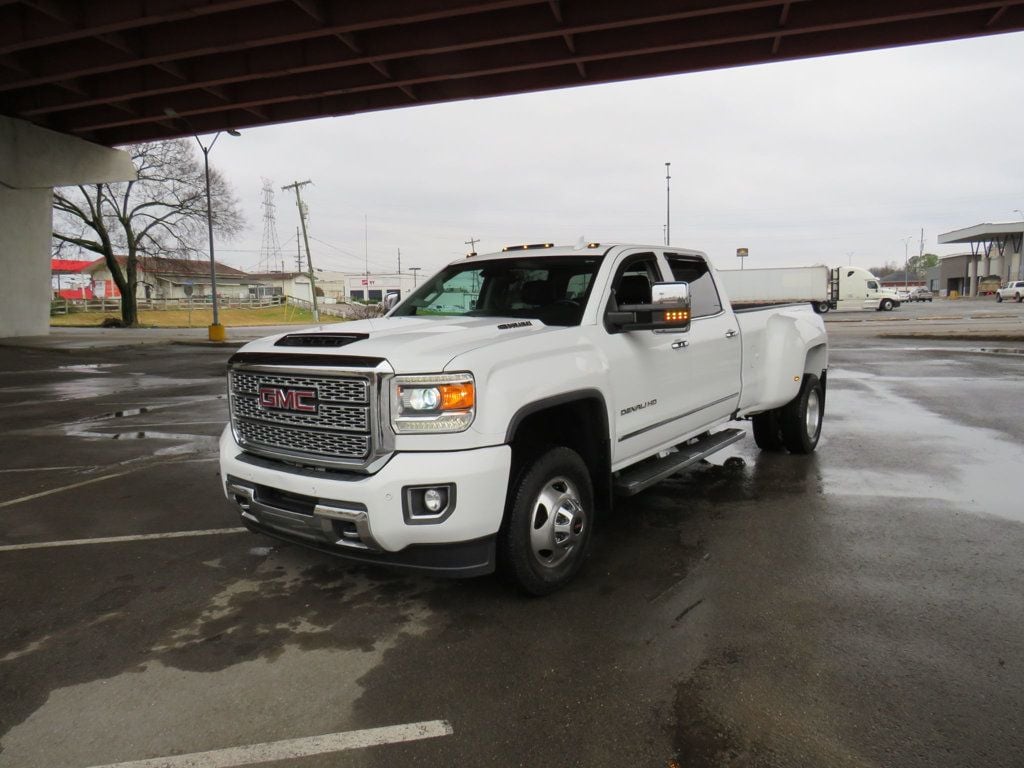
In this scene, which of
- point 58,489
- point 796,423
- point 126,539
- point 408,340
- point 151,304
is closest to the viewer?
point 408,340

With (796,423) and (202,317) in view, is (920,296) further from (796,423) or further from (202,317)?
(796,423)

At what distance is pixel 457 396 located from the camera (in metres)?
3.24

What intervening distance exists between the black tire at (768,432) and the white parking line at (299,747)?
5265 millimetres

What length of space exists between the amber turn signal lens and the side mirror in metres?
1.35

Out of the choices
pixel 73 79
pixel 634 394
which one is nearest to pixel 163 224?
pixel 73 79

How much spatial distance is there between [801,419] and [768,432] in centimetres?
39

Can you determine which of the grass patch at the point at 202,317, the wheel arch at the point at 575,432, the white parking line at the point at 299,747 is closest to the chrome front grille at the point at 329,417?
the wheel arch at the point at 575,432

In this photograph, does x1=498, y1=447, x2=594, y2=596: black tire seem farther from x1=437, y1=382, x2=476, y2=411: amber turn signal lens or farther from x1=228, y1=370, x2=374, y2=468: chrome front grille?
x1=228, y1=370, x2=374, y2=468: chrome front grille

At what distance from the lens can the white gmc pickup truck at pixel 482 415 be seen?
10.6 ft

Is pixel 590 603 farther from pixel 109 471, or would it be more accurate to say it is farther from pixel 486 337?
pixel 109 471

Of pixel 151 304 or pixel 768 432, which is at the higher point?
pixel 151 304

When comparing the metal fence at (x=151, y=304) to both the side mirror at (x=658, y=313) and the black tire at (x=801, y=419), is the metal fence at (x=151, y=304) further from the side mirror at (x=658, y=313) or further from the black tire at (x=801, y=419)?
the side mirror at (x=658, y=313)

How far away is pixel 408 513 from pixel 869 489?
4.40 meters

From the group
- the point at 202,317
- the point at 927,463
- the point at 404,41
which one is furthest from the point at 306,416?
the point at 202,317
